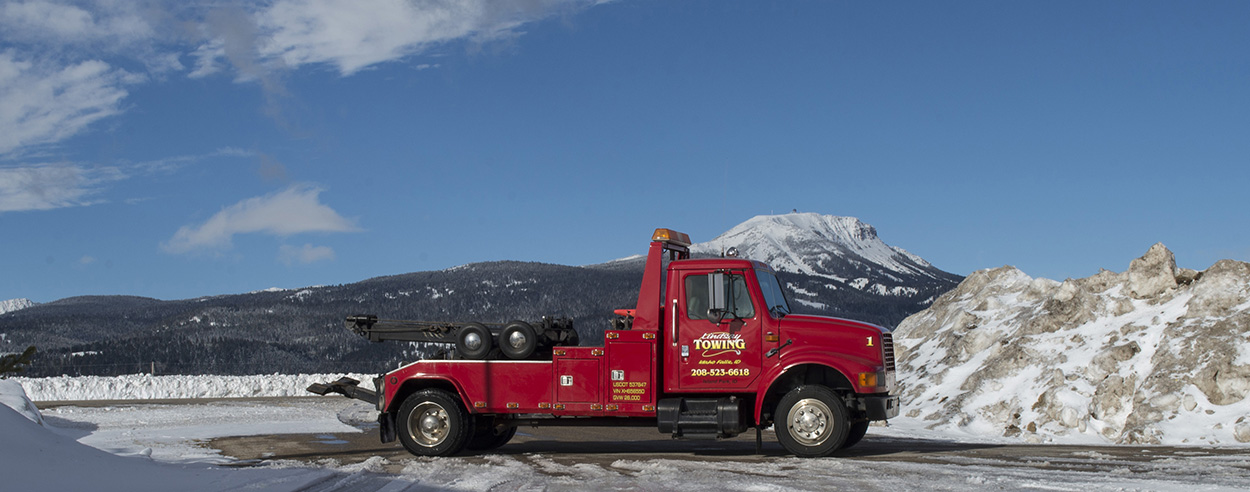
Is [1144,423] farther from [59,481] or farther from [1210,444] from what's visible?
[59,481]

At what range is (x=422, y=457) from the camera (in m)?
13.1

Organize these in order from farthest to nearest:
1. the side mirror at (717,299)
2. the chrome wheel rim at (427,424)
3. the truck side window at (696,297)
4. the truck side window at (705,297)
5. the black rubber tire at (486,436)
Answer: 1. the black rubber tire at (486,436)
2. the chrome wheel rim at (427,424)
3. the truck side window at (696,297)
4. the truck side window at (705,297)
5. the side mirror at (717,299)

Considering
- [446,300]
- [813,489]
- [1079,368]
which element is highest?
[446,300]

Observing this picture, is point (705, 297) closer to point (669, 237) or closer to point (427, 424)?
point (669, 237)

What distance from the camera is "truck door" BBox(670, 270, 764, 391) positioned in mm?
12523

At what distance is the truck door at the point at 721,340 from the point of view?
1252 cm

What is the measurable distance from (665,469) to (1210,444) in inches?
389

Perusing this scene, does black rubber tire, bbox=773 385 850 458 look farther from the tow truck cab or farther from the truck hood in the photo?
the truck hood

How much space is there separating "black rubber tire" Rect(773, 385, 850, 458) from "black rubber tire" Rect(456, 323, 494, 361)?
4193 mm

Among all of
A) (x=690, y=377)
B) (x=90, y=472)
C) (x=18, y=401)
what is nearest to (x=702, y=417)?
(x=690, y=377)

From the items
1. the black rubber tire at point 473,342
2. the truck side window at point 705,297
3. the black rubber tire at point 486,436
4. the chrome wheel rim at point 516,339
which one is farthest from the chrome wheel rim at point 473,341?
the truck side window at point 705,297

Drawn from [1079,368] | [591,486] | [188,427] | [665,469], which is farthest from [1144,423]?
[188,427]

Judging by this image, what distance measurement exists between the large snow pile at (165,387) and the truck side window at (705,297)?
82.1 feet

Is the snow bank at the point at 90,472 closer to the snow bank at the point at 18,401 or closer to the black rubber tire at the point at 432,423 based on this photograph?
the black rubber tire at the point at 432,423
